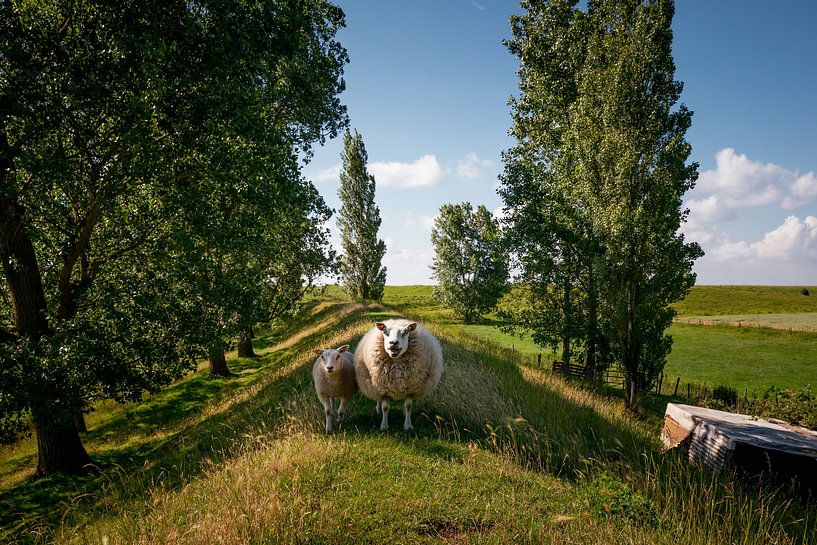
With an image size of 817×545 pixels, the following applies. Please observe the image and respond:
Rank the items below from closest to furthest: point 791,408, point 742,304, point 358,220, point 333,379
A: point 333,379 → point 791,408 → point 358,220 → point 742,304

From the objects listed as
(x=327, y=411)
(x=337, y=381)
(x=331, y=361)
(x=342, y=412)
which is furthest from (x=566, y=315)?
(x=331, y=361)

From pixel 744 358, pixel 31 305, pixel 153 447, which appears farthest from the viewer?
pixel 744 358

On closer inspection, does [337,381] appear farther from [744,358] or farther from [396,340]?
[744,358]

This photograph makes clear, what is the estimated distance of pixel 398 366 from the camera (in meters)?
8.83

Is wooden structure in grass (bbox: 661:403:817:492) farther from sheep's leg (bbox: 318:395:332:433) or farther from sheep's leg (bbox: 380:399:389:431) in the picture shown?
sheep's leg (bbox: 318:395:332:433)

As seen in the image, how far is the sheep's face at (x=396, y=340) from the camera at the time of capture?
842cm

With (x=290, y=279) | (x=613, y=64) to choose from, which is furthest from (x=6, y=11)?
(x=613, y=64)

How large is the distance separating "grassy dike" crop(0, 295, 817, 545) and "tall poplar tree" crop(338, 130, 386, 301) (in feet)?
122

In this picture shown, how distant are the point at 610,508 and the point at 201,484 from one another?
6819 mm

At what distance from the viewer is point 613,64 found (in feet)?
68.0

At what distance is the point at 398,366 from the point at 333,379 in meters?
1.65

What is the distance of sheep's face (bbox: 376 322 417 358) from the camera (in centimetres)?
842

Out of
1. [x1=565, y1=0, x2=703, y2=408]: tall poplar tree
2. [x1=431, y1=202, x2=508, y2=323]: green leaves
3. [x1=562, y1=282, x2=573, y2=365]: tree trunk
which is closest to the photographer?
[x1=565, y1=0, x2=703, y2=408]: tall poplar tree

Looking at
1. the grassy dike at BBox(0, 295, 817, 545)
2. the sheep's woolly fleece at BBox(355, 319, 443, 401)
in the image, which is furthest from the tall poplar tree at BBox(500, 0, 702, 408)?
the sheep's woolly fleece at BBox(355, 319, 443, 401)
